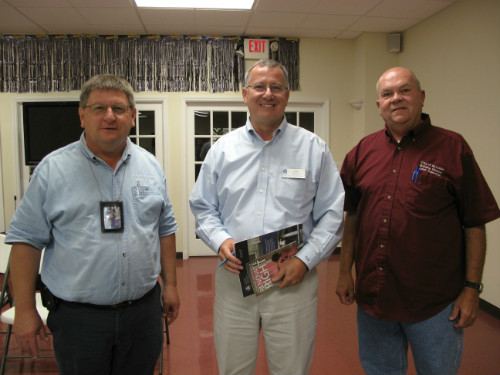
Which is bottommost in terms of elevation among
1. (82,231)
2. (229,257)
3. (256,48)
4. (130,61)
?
(229,257)

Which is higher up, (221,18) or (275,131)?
(221,18)

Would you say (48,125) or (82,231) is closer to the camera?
(82,231)

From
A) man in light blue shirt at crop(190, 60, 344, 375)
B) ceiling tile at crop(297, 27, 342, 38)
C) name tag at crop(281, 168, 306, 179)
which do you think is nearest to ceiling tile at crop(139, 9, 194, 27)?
ceiling tile at crop(297, 27, 342, 38)

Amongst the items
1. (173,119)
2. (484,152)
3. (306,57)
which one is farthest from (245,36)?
(484,152)

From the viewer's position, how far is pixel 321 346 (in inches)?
106

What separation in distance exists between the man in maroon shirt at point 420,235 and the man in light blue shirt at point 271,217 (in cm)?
22

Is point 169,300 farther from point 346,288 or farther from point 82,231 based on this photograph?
point 346,288

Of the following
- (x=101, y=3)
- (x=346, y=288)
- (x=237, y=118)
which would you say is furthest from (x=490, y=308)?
(x=101, y=3)

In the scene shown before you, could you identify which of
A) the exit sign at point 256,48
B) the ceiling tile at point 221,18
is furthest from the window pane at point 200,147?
the ceiling tile at point 221,18

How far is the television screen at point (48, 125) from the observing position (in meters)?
4.73

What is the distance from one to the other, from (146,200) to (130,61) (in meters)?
3.94

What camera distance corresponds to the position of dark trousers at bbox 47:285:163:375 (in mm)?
1319

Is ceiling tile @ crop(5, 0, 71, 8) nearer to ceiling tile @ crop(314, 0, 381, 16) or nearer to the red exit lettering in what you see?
the red exit lettering

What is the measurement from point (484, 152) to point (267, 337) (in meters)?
2.93
